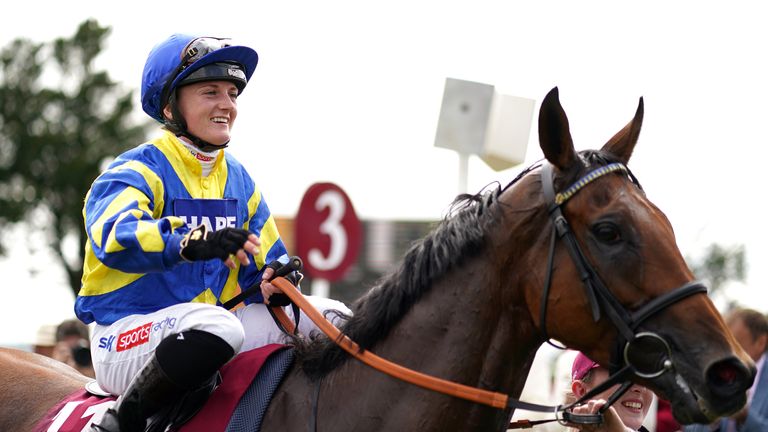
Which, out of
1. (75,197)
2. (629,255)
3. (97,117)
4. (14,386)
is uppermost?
(629,255)

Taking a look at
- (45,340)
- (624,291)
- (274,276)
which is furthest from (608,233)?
(45,340)

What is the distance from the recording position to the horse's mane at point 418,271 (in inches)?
147

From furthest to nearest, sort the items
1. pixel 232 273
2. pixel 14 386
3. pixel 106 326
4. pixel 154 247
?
pixel 14 386 < pixel 232 273 < pixel 106 326 < pixel 154 247

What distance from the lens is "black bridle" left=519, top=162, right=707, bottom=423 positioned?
3.37 metres

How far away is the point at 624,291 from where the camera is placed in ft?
11.3

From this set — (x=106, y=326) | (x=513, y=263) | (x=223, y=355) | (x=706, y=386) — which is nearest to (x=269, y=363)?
(x=223, y=355)

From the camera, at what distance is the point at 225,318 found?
381 centimetres

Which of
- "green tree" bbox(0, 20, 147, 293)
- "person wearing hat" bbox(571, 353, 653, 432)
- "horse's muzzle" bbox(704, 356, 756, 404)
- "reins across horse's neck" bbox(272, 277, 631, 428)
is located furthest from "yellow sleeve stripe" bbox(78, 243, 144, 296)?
"green tree" bbox(0, 20, 147, 293)

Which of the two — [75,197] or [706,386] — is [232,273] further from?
[75,197]

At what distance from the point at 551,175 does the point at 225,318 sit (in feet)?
4.09

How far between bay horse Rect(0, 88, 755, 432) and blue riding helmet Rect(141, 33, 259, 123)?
1.08m

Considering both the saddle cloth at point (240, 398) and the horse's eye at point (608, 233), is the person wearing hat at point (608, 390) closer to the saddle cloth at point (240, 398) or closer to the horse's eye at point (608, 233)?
the horse's eye at point (608, 233)

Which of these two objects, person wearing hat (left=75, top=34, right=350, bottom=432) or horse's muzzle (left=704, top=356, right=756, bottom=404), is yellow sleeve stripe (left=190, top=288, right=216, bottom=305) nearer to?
person wearing hat (left=75, top=34, right=350, bottom=432)

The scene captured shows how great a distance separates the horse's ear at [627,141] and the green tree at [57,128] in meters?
45.0
